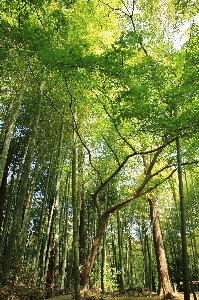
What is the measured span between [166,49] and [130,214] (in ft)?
41.6

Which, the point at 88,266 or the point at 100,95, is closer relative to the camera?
the point at 100,95

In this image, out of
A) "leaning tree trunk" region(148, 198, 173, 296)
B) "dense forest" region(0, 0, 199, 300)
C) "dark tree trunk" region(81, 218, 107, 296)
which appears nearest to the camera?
"dense forest" region(0, 0, 199, 300)

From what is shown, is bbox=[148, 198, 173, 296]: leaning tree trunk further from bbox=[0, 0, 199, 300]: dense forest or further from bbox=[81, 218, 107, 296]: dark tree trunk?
bbox=[81, 218, 107, 296]: dark tree trunk

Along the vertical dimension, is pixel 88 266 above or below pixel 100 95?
below

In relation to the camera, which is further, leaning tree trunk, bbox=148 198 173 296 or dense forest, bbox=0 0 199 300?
leaning tree trunk, bbox=148 198 173 296

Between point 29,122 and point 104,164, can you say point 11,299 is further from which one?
point 29,122

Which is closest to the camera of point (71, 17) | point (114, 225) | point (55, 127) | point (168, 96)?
point (168, 96)

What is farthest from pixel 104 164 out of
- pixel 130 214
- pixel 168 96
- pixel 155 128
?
pixel 130 214

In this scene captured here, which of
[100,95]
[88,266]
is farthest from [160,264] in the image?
[100,95]

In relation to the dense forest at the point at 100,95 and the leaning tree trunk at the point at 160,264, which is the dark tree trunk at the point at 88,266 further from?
the leaning tree trunk at the point at 160,264

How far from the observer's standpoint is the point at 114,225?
18.4m

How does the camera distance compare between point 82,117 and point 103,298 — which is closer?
Result: point 103,298

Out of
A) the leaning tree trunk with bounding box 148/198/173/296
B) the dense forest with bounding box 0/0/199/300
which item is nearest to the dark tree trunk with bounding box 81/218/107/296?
the dense forest with bounding box 0/0/199/300

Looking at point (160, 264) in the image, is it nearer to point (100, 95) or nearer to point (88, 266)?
point (88, 266)
